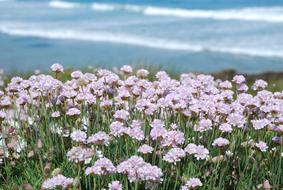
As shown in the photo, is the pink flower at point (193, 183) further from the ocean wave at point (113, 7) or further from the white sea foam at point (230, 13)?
the ocean wave at point (113, 7)

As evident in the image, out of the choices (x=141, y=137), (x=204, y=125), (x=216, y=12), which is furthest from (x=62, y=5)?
(x=141, y=137)

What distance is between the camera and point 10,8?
40.9 metres

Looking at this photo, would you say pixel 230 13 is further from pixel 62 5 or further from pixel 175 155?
pixel 175 155

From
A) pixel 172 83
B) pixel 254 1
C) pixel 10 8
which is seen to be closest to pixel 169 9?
pixel 254 1

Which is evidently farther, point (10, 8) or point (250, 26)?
point (10, 8)

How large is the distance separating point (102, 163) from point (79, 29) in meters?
25.0

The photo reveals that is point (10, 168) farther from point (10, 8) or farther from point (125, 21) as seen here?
point (10, 8)

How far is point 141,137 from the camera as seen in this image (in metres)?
3.74

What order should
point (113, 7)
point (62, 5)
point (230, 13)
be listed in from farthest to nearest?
point (62, 5), point (113, 7), point (230, 13)

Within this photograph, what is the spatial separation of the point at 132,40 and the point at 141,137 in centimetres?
Result: 2096

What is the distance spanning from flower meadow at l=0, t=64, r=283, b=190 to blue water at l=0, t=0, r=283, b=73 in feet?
24.0

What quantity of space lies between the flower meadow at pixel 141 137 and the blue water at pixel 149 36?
7327 mm

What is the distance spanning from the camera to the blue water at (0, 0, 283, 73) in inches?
783

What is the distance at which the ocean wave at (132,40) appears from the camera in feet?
74.0
